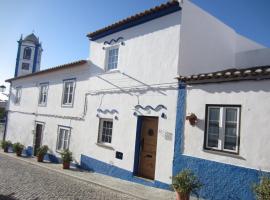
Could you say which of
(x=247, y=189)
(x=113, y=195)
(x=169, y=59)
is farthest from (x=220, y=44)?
(x=113, y=195)

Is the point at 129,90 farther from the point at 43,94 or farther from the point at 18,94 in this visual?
the point at 18,94

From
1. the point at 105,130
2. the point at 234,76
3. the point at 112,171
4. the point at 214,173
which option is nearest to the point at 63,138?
the point at 105,130

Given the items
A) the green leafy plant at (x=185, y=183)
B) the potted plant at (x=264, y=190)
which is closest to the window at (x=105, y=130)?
the green leafy plant at (x=185, y=183)

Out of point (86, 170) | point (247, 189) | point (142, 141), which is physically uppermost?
point (142, 141)

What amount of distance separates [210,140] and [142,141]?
3.13 m

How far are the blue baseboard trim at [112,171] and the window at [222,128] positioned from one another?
2346 mm

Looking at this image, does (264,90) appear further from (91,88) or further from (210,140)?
(91,88)

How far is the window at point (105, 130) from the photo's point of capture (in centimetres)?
1236

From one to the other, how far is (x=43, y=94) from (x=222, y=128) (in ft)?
45.1

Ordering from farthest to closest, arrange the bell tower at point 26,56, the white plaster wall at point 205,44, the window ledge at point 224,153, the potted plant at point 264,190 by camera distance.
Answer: the bell tower at point 26,56, the white plaster wall at point 205,44, the window ledge at point 224,153, the potted plant at point 264,190

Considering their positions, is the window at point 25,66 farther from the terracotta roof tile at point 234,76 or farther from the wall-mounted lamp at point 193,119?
the wall-mounted lamp at point 193,119

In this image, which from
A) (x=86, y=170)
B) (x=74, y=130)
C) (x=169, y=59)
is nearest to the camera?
(x=169, y=59)

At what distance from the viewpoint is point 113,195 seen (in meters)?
8.75

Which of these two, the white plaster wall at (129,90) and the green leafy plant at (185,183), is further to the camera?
the white plaster wall at (129,90)
